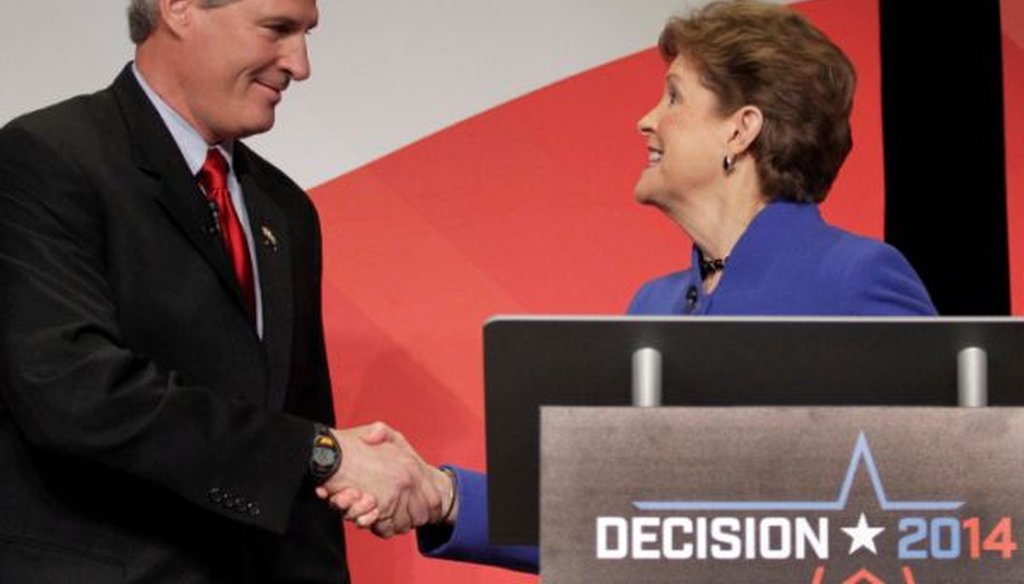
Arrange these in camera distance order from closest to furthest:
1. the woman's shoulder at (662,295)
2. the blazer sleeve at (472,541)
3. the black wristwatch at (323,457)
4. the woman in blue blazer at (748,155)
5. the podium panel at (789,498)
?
the podium panel at (789,498) → the blazer sleeve at (472,541) → the black wristwatch at (323,457) → the woman in blue blazer at (748,155) → the woman's shoulder at (662,295)

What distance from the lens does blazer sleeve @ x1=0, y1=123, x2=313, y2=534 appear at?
228 cm

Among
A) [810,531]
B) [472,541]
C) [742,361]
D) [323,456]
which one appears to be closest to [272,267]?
[323,456]

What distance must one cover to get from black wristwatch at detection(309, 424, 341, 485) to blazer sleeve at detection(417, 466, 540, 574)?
15cm

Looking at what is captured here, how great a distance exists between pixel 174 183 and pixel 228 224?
129 millimetres

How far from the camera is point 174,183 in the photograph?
2469mm

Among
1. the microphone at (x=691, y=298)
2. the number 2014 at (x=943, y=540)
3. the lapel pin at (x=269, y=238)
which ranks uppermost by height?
the lapel pin at (x=269, y=238)

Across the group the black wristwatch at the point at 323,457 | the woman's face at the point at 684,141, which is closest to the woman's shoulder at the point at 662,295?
the woman's face at the point at 684,141

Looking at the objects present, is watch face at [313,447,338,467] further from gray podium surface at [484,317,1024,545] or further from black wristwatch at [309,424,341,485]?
gray podium surface at [484,317,1024,545]

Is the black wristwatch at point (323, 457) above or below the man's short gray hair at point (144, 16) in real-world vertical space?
below

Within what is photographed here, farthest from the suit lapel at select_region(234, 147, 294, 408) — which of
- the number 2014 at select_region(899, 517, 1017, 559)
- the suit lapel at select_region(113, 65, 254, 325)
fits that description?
the number 2014 at select_region(899, 517, 1017, 559)

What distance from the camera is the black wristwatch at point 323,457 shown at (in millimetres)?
2391

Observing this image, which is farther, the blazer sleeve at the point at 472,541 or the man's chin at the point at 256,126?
the man's chin at the point at 256,126

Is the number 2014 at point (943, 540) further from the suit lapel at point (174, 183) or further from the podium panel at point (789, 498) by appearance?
the suit lapel at point (174, 183)

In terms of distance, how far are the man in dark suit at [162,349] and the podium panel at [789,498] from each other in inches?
29.6
